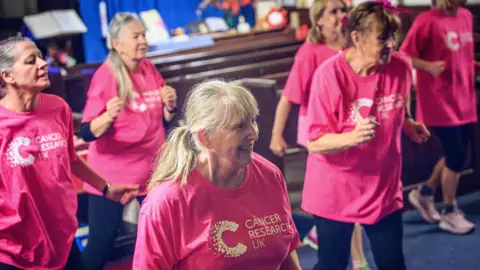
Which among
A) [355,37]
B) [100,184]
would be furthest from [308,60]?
[100,184]

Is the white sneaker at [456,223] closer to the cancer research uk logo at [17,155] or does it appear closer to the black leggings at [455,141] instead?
the black leggings at [455,141]

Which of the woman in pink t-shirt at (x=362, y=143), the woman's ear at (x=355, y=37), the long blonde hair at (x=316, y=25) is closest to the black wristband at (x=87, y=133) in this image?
the woman in pink t-shirt at (x=362, y=143)

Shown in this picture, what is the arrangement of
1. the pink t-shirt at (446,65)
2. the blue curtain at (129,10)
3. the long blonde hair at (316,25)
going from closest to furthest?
the long blonde hair at (316,25) → the pink t-shirt at (446,65) → the blue curtain at (129,10)

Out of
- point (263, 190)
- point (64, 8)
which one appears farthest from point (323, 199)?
point (64, 8)

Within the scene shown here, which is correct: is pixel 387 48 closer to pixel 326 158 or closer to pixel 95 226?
pixel 326 158

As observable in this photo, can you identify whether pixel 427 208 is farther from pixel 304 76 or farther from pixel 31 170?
pixel 31 170

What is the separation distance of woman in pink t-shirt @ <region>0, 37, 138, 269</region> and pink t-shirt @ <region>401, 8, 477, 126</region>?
2212 millimetres

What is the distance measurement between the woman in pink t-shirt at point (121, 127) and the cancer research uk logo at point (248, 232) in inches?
61.5

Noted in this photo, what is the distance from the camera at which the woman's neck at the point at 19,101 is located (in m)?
2.52

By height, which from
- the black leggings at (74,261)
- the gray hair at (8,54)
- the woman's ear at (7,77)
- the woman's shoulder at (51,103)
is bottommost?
the black leggings at (74,261)

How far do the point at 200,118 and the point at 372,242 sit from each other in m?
1.31

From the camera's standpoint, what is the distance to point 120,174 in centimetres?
336

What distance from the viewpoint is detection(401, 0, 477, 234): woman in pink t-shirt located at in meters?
3.99

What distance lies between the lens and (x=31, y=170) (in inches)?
97.7
